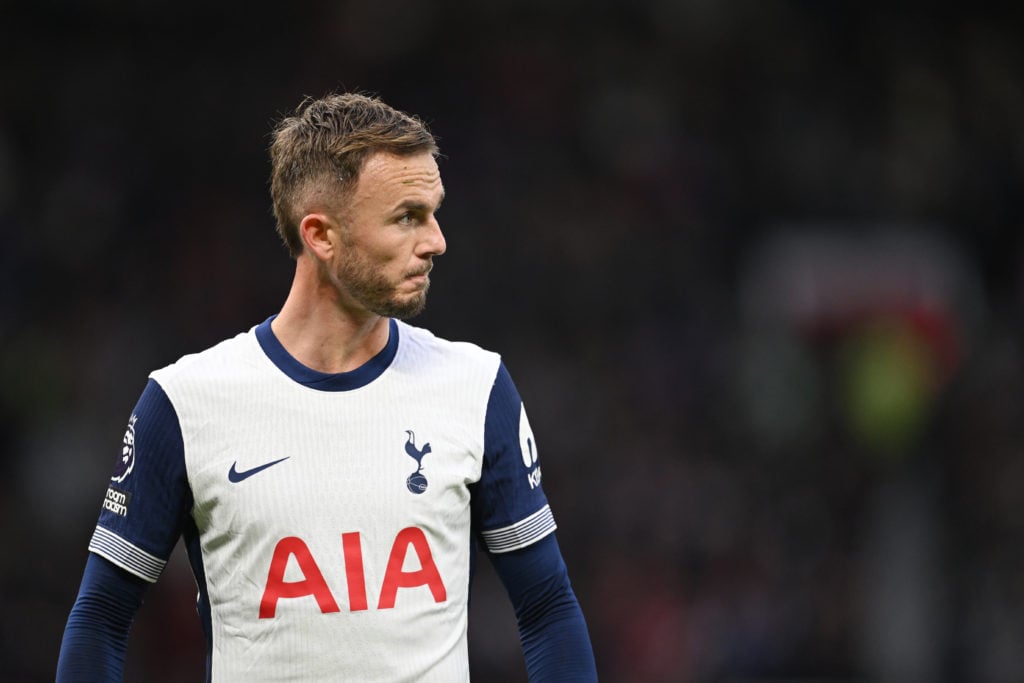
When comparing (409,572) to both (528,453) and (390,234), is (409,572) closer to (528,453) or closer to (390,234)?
(528,453)

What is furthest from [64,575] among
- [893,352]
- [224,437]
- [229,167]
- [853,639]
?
[224,437]

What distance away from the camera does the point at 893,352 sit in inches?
519

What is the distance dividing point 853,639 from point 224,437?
9175mm

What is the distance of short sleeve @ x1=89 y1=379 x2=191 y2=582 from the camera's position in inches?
128

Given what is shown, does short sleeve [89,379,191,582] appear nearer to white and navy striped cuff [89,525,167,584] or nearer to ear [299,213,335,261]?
white and navy striped cuff [89,525,167,584]

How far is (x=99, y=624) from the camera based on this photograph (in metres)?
3.25

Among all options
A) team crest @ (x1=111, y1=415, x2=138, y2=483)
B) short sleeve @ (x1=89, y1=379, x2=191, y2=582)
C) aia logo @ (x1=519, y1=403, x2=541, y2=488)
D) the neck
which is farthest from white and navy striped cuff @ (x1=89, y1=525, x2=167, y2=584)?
aia logo @ (x1=519, y1=403, x2=541, y2=488)

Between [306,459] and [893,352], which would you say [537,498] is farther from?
[893,352]

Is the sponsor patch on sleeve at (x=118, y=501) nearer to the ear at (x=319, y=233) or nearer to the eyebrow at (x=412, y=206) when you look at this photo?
the ear at (x=319, y=233)

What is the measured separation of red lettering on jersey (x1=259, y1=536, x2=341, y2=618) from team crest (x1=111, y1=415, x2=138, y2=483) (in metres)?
0.36

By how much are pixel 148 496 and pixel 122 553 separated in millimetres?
129

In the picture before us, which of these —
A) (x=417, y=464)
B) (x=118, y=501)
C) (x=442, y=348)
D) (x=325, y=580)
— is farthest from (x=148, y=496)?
(x=442, y=348)

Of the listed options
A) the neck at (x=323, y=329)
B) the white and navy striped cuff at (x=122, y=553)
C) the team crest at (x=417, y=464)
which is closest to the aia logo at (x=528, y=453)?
the team crest at (x=417, y=464)

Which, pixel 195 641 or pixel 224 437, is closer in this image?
pixel 224 437
